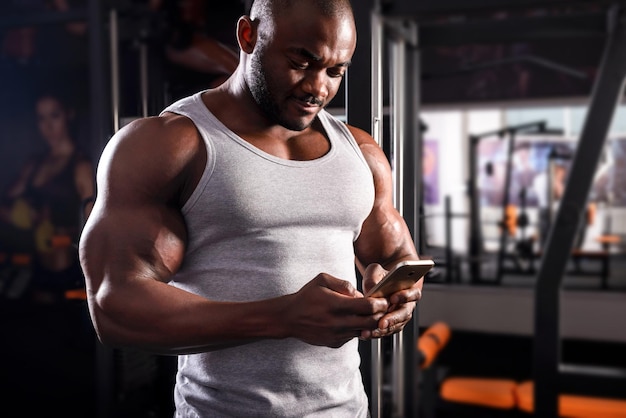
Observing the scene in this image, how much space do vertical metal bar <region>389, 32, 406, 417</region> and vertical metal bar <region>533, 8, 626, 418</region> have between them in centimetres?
49

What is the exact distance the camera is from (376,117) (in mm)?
1398

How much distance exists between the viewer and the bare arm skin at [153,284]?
37.3 inches

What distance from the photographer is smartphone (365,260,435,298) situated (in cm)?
90

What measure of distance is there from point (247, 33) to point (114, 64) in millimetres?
768

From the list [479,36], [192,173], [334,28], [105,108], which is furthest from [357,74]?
[479,36]

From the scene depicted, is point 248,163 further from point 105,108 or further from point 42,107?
point 42,107

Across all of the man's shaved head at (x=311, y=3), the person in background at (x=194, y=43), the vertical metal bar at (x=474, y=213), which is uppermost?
the person in background at (x=194, y=43)

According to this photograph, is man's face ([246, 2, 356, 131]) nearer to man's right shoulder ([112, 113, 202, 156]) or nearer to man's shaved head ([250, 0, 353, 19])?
man's shaved head ([250, 0, 353, 19])

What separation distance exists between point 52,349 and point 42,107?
2.76 ft

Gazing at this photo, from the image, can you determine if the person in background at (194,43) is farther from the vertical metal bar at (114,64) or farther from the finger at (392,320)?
the finger at (392,320)

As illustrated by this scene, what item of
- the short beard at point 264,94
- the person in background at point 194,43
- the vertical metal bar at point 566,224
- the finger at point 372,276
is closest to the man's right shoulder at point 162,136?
the short beard at point 264,94

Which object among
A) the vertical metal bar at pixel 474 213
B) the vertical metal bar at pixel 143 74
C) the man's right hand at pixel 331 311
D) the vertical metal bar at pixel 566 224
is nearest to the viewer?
the man's right hand at pixel 331 311

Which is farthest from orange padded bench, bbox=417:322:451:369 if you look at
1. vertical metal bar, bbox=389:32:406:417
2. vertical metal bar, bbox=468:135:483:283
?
vertical metal bar, bbox=468:135:483:283

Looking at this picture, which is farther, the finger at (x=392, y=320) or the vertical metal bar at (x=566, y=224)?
the vertical metal bar at (x=566, y=224)
